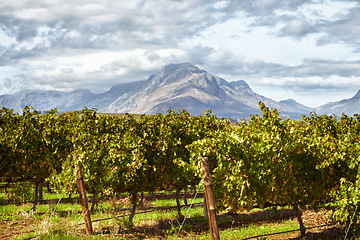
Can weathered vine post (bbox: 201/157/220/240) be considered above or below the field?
above

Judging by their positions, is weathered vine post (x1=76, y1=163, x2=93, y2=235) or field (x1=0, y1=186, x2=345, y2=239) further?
field (x1=0, y1=186, x2=345, y2=239)

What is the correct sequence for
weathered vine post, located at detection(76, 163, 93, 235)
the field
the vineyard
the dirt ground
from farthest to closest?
the dirt ground
the field
weathered vine post, located at detection(76, 163, 93, 235)
the vineyard

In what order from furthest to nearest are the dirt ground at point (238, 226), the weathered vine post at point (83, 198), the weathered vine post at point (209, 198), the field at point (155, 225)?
the dirt ground at point (238, 226), the field at point (155, 225), the weathered vine post at point (83, 198), the weathered vine post at point (209, 198)

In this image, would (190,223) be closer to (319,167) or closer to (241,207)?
(241,207)

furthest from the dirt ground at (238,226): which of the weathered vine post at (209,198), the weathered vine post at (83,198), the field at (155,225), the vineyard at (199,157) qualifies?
the weathered vine post at (209,198)

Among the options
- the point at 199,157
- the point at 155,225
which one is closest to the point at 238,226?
Result: the point at 155,225

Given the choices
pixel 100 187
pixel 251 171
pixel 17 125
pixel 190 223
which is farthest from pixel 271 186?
pixel 17 125

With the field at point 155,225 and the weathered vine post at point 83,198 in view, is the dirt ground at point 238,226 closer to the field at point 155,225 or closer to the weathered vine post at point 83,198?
the field at point 155,225

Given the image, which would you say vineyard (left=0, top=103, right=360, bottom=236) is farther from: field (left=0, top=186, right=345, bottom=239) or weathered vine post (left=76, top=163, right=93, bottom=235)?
weathered vine post (left=76, top=163, right=93, bottom=235)

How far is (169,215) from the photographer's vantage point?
17391 millimetres

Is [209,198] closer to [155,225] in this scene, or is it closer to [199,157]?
[199,157]

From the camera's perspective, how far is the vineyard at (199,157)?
40.7ft

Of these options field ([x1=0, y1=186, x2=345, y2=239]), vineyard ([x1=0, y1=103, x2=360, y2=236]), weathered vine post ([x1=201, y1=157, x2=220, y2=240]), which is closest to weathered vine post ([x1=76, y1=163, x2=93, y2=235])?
field ([x1=0, y1=186, x2=345, y2=239])

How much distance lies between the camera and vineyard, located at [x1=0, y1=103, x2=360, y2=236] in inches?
488
